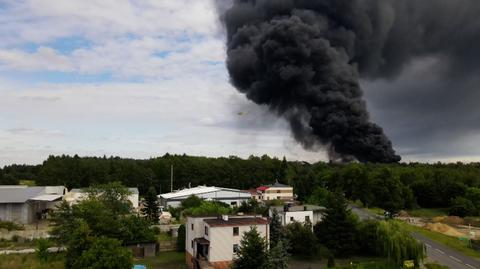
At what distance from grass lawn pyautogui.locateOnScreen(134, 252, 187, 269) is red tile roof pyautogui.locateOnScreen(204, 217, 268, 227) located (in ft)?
12.5

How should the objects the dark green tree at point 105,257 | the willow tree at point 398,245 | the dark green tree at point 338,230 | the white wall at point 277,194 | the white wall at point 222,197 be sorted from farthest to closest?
the white wall at point 277,194 → the white wall at point 222,197 → the dark green tree at point 338,230 → the willow tree at point 398,245 → the dark green tree at point 105,257

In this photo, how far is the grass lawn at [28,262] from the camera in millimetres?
25281

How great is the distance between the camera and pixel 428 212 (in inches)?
2307

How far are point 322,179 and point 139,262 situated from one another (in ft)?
156

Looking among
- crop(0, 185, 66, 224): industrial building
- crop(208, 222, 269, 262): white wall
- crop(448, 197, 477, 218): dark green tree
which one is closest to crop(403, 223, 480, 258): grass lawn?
crop(208, 222, 269, 262): white wall

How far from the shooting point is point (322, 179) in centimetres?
7056

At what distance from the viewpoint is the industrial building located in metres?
41.7

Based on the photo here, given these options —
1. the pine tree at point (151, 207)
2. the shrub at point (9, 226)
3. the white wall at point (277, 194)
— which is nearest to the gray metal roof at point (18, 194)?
the shrub at point (9, 226)

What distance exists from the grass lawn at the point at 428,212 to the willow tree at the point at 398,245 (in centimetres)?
2920

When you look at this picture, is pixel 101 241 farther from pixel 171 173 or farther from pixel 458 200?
pixel 171 173

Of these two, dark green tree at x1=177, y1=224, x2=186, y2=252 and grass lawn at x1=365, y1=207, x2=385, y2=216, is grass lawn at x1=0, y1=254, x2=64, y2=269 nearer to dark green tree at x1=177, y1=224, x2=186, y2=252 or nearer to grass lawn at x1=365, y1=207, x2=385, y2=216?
dark green tree at x1=177, y1=224, x2=186, y2=252

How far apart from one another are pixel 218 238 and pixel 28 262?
1268 cm

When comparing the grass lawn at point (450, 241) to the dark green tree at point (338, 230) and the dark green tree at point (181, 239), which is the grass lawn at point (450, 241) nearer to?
the dark green tree at point (338, 230)

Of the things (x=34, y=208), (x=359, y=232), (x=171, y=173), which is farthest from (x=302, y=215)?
(x=171, y=173)
